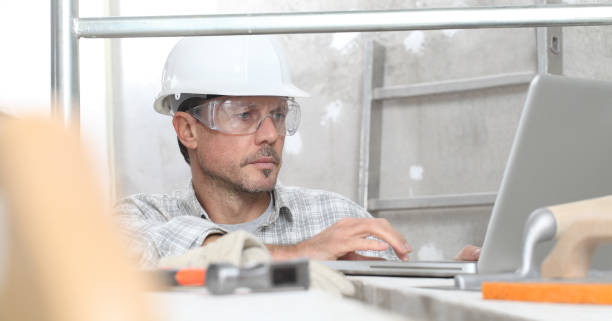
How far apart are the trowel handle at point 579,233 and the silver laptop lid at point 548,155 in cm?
13

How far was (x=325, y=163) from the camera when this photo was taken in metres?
3.77

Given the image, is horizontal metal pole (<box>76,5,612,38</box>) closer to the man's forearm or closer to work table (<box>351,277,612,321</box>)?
work table (<box>351,277,612,321</box>)

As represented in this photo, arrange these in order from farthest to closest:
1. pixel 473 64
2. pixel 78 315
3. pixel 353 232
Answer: pixel 473 64
pixel 353 232
pixel 78 315

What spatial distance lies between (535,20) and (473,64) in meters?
2.61

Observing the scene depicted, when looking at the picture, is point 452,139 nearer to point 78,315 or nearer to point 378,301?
point 378,301

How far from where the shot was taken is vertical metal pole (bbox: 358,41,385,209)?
3570 millimetres

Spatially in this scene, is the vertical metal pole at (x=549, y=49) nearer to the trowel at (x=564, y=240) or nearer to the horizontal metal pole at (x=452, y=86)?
the horizontal metal pole at (x=452, y=86)

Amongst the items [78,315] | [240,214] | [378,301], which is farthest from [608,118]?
[240,214]

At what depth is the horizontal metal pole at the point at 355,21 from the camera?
39.0 inches

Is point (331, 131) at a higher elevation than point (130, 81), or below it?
below

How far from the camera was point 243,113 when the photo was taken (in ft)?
7.31

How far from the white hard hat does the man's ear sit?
4.8 inches

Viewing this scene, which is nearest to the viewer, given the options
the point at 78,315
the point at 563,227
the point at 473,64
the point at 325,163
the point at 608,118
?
the point at 78,315

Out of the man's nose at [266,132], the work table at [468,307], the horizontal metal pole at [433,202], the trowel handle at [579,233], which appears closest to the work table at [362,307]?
the work table at [468,307]
